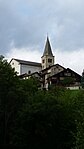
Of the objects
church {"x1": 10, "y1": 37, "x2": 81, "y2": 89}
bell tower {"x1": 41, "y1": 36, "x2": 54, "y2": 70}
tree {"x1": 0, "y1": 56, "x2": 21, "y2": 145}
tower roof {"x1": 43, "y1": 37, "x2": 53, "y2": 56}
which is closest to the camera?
tree {"x1": 0, "y1": 56, "x2": 21, "y2": 145}

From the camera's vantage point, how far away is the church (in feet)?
328

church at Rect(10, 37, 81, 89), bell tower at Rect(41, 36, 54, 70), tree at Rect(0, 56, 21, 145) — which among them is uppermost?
bell tower at Rect(41, 36, 54, 70)

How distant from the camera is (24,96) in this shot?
48.3 metres

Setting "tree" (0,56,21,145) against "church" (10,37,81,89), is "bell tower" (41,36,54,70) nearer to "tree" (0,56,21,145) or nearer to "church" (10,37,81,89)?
"church" (10,37,81,89)

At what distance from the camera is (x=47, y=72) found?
123438 millimetres

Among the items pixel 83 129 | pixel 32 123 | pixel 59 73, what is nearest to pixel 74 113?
pixel 32 123

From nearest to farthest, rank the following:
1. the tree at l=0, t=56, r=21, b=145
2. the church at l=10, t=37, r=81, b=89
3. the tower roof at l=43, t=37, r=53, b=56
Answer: the tree at l=0, t=56, r=21, b=145 → the church at l=10, t=37, r=81, b=89 → the tower roof at l=43, t=37, r=53, b=56

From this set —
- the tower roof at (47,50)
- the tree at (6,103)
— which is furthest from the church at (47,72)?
the tree at (6,103)

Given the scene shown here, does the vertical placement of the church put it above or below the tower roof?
below

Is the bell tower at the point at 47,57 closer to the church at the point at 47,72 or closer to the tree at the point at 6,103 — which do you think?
the church at the point at 47,72

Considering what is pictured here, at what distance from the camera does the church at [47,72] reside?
100m

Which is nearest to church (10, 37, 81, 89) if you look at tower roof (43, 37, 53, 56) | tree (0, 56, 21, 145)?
tower roof (43, 37, 53, 56)

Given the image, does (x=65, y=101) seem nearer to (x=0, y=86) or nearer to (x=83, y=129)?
(x=0, y=86)

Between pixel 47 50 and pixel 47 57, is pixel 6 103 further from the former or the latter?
pixel 47 50
